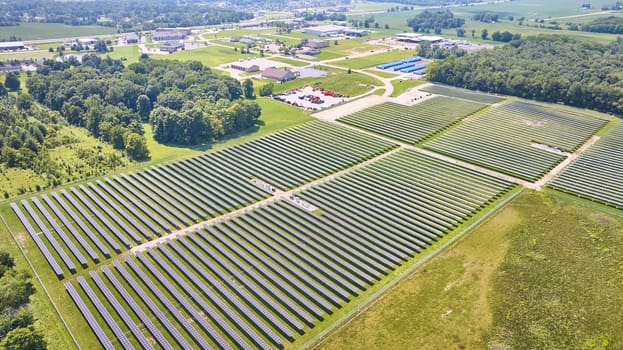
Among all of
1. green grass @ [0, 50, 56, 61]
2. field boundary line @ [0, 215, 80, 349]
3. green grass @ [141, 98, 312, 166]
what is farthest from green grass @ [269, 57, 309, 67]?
field boundary line @ [0, 215, 80, 349]

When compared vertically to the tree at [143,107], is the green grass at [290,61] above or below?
above

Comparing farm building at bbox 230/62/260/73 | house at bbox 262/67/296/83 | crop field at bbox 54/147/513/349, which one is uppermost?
farm building at bbox 230/62/260/73

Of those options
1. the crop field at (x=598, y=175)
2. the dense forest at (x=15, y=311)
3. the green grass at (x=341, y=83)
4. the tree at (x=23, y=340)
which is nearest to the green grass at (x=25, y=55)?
the green grass at (x=341, y=83)

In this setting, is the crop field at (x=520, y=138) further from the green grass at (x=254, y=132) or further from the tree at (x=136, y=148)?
the tree at (x=136, y=148)

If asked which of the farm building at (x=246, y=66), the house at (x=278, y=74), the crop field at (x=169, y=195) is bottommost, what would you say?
the crop field at (x=169, y=195)

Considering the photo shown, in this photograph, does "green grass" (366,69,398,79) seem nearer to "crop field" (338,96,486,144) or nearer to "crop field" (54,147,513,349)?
"crop field" (338,96,486,144)

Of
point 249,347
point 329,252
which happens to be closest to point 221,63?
point 329,252

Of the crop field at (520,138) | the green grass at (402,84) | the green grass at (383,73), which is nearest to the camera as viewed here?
the crop field at (520,138)

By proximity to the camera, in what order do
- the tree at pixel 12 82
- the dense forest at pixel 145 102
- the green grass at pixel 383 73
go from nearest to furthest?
the dense forest at pixel 145 102 → the tree at pixel 12 82 → the green grass at pixel 383 73
